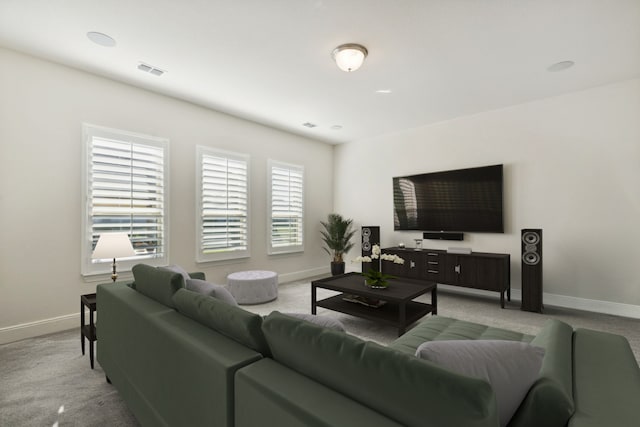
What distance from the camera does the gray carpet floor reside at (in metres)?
1.90

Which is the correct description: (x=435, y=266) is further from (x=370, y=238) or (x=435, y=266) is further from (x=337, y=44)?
(x=337, y=44)

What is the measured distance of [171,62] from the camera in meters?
3.27

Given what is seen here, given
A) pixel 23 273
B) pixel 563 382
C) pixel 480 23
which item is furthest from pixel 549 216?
pixel 23 273

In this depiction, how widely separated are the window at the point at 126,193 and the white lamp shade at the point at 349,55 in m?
2.63

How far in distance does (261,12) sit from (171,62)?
4.48ft

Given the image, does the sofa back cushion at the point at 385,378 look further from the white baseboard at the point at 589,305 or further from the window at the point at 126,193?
the white baseboard at the point at 589,305

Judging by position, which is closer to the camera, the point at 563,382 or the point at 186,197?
the point at 563,382

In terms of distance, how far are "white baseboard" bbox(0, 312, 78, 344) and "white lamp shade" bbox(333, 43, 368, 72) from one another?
3974mm

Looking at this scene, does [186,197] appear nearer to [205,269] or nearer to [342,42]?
[205,269]

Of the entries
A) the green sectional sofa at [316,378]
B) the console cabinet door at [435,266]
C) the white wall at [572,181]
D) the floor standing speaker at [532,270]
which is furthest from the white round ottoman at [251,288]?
the floor standing speaker at [532,270]

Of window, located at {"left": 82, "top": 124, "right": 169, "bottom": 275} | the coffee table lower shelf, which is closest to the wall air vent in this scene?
window, located at {"left": 82, "top": 124, "right": 169, "bottom": 275}

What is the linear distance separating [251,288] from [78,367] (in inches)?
77.1

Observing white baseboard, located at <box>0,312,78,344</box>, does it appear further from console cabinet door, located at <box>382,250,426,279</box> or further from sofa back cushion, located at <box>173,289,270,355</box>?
console cabinet door, located at <box>382,250,426,279</box>

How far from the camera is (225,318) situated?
4.44 feet
